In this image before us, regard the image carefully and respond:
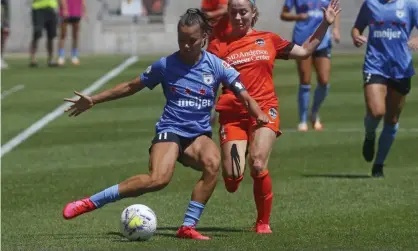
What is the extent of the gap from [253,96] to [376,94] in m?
3.08

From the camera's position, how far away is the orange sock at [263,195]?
10.9 meters

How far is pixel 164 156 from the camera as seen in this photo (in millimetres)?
10344

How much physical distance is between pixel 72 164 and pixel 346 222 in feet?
18.6

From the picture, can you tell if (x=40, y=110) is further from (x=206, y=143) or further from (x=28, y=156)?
(x=206, y=143)

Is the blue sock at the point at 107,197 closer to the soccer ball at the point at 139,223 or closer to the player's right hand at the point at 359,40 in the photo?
the soccer ball at the point at 139,223

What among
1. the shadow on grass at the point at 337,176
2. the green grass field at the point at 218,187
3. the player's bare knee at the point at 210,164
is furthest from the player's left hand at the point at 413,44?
the player's bare knee at the point at 210,164

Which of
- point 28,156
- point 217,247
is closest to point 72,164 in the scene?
point 28,156

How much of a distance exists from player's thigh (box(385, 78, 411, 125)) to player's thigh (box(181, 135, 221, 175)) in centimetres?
401

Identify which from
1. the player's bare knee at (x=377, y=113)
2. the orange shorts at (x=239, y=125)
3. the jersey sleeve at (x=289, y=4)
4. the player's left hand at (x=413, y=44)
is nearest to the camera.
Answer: the orange shorts at (x=239, y=125)

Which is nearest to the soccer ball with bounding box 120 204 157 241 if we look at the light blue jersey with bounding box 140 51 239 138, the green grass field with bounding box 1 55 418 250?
the green grass field with bounding box 1 55 418 250

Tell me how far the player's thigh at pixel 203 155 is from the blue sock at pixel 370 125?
3.86 metres

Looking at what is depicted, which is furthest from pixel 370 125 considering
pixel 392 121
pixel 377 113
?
pixel 377 113

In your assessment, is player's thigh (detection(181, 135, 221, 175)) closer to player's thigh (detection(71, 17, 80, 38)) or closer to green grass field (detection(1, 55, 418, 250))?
green grass field (detection(1, 55, 418, 250))

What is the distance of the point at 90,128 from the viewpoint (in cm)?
2008
